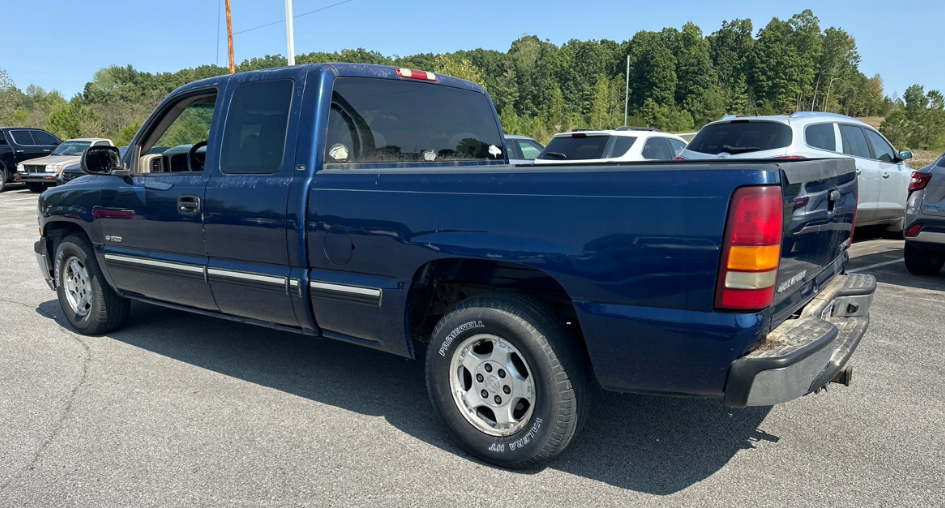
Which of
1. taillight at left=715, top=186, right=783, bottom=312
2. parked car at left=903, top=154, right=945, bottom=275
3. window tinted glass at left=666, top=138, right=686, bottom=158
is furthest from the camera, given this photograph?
window tinted glass at left=666, top=138, right=686, bottom=158

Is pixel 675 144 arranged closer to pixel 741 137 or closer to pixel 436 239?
pixel 741 137

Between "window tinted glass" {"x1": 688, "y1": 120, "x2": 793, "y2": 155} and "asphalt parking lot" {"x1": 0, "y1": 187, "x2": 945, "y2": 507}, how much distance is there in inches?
140

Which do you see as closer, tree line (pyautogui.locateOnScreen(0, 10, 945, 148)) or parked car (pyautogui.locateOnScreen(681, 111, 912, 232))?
parked car (pyautogui.locateOnScreen(681, 111, 912, 232))

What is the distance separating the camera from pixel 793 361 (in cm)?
257

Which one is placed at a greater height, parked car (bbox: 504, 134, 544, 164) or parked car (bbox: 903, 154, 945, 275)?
parked car (bbox: 504, 134, 544, 164)

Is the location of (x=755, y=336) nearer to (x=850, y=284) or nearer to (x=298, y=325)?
(x=850, y=284)

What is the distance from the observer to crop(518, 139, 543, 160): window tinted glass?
47.0 ft

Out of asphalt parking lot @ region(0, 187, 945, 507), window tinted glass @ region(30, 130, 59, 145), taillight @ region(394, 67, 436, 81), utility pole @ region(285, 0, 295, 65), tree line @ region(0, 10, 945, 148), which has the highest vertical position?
tree line @ region(0, 10, 945, 148)

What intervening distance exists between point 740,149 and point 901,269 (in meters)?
2.33

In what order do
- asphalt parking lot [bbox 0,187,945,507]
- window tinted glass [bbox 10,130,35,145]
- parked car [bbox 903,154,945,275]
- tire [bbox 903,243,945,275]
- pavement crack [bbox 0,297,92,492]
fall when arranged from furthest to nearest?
window tinted glass [bbox 10,130,35,145] → tire [bbox 903,243,945,275] → parked car [bbox 903,154,945,275] → pavement crack [bbox 0,297,92,492] → asphalt parking lot [bbox 0,187,945,507]

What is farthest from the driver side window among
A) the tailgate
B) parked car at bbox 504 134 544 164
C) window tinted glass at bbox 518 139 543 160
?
window tinted glass at bbox 518 139 543 160

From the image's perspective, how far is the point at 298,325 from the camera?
3.88 meters

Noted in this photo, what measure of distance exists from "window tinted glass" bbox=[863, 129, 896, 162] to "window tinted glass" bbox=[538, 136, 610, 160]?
142 inches

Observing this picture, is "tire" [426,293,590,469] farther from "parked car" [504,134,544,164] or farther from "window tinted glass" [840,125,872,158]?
"parked car" [504,134,544,164]
